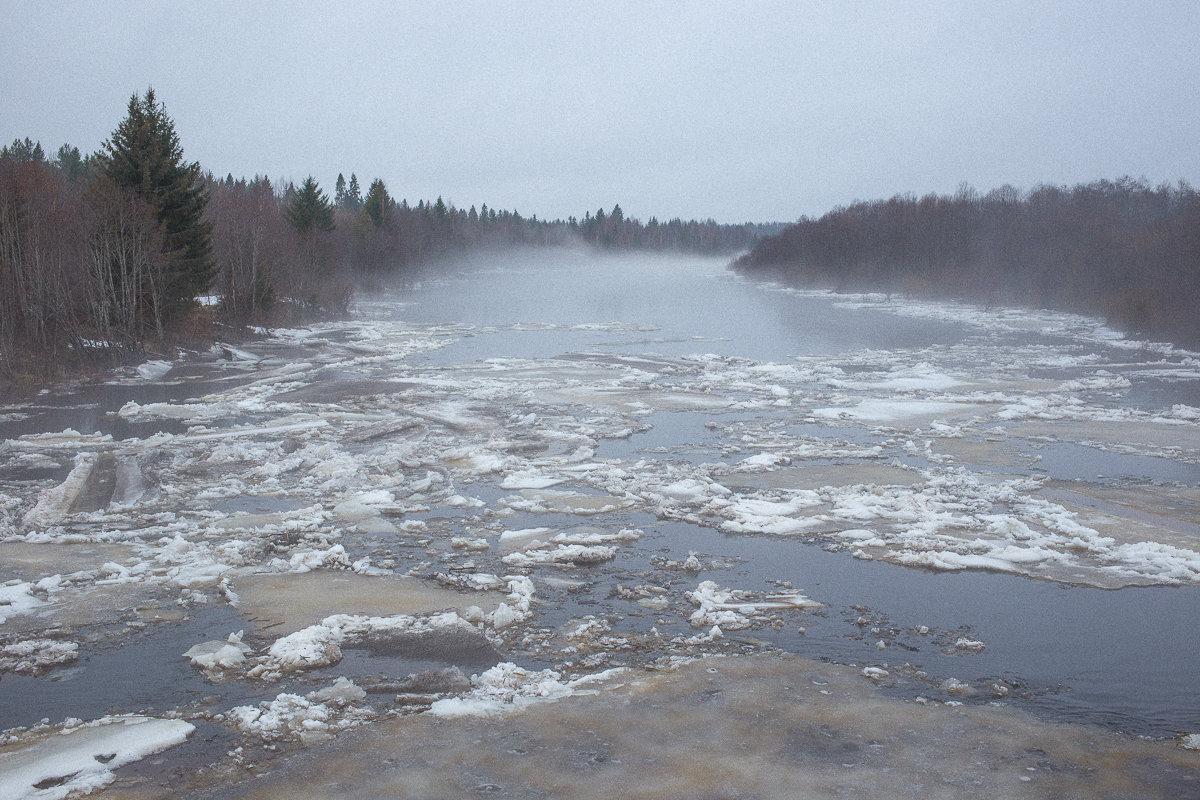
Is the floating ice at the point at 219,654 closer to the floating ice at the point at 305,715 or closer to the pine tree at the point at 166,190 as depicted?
the floating ice at the point at 305,715

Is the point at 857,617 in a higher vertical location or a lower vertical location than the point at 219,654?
lower

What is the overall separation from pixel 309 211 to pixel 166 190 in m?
24.2

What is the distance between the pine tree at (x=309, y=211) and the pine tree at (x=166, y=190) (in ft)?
64.5

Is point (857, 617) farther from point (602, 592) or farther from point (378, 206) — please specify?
point (378, 206)

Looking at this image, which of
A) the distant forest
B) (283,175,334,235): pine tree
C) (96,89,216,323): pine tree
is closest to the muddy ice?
the distant forest

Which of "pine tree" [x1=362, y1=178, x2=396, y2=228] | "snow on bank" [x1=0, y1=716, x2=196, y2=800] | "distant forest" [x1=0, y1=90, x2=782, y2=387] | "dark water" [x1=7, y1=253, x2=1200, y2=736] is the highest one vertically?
"pine tree" [x1=362, y1=178, x2=396, y2=228]

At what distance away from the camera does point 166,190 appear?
27406mm

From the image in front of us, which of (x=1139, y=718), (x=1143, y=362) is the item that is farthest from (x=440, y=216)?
(x=1139, y=718)

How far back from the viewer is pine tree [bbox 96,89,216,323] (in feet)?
87.7

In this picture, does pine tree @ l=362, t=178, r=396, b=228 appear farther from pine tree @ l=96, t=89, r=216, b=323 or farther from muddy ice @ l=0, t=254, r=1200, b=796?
muddy ice @ l=0, t=254, r=1200, b=796

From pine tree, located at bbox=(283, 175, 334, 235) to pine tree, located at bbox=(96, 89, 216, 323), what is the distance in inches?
774

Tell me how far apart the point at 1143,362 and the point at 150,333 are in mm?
29240

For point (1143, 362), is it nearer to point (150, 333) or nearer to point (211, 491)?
point (211, 491)

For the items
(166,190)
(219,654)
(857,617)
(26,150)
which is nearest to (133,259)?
(166,190)
